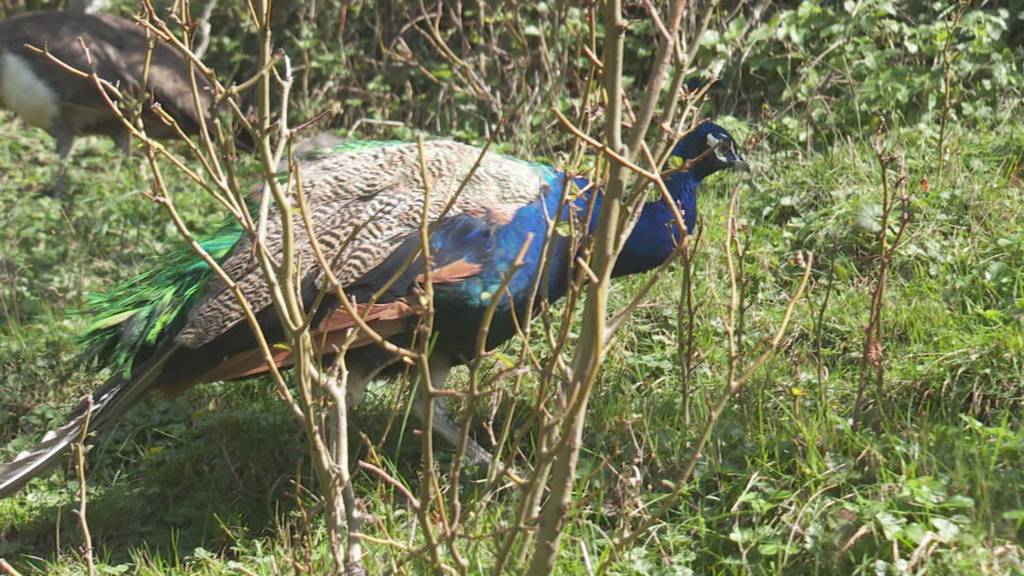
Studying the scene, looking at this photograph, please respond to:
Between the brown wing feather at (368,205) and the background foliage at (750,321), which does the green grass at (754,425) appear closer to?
the background foliage at (750,321)

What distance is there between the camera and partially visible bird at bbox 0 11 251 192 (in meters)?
6.55

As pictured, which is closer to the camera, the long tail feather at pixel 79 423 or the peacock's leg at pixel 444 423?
the long tail feather at pixel 79 423

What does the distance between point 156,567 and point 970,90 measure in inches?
144

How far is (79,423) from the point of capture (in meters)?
3.66

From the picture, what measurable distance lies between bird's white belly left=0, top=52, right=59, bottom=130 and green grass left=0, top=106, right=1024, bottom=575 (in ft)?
4.52

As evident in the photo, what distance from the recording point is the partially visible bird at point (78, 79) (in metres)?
6.55

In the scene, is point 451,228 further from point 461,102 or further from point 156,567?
point 461,102

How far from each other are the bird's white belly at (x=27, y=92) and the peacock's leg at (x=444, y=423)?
3541mm

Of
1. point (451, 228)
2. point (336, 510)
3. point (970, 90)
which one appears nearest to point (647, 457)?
point (451, 228)

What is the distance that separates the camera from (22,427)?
4.34 m

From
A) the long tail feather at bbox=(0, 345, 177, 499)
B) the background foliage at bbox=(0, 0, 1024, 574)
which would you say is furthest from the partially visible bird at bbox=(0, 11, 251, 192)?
the long tail feather at bbox=(0, 345, 177, 499)

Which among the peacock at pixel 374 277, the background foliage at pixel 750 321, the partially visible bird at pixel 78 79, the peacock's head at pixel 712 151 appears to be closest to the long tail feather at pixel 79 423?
the peacock at pixel 374 277

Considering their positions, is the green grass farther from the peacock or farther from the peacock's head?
the peacock's head

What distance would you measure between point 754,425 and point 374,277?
3.75 feet
